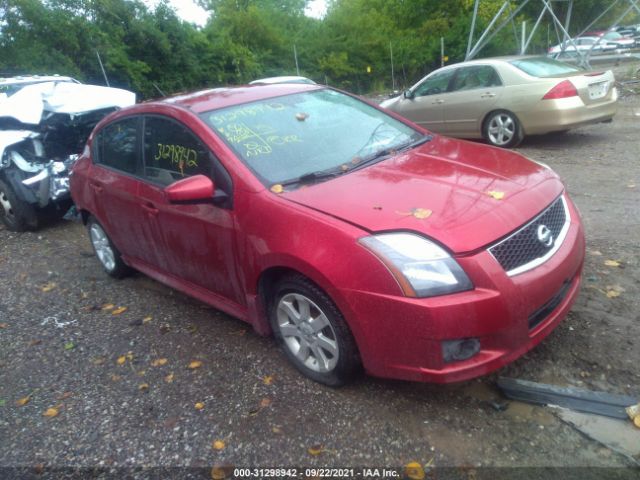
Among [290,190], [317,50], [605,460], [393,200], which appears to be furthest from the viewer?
[317,50]

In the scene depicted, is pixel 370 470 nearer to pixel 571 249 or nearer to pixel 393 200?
pixel 393 200

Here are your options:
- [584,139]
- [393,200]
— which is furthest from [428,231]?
[584,139]

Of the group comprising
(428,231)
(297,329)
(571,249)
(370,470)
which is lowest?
(370,470)

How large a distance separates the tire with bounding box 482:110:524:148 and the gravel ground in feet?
12.7

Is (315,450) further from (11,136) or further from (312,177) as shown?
(11,136)

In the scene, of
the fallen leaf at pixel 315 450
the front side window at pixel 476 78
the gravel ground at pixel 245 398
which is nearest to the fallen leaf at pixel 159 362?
the gravel ground at pixel 245 398

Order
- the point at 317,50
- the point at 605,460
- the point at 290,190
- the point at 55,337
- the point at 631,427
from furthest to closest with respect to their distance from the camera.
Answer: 1. the point at 317,50
2. the point at 55,337
3. the point at 290,190
4. the point at 631,427
5. the point at 605,460

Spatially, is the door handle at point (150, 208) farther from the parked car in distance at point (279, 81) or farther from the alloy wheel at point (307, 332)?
the parked car in distance at point (279, 81)

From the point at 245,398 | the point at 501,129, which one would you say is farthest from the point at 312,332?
the point at 501,129

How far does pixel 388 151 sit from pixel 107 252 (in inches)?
115

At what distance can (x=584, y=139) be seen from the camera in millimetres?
8641

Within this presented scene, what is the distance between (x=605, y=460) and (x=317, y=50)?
27.3m

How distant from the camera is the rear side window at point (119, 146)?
13.4 ft

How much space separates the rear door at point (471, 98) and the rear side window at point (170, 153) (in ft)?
20.0
